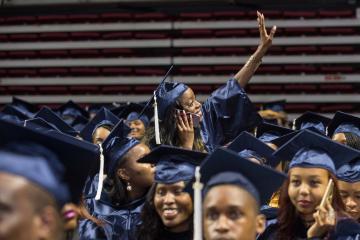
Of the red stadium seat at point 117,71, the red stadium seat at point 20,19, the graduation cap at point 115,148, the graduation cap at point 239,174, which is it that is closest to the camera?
the graduation cap at point 239,174

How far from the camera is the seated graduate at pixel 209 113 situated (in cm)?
591

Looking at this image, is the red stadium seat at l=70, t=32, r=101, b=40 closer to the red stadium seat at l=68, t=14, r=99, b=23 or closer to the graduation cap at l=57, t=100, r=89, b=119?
the red stadium seat at l=68, t=14, r=99, b=23

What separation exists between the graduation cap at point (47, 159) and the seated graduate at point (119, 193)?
1851mm

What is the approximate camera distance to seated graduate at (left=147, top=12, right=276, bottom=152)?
5.91m

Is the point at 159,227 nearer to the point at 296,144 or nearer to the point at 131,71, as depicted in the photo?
the point at 296,144

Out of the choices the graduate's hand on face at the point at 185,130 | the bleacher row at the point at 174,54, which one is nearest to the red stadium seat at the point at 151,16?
the bleacher row at the point at 174,54

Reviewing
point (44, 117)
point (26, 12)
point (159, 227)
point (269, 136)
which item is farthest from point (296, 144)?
point (26, 12)

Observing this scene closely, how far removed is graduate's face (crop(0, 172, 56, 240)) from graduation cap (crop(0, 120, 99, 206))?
0.05 metres

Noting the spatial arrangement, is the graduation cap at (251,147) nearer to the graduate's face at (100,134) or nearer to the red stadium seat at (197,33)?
the graduate's face at (100,134)

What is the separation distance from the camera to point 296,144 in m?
4.91

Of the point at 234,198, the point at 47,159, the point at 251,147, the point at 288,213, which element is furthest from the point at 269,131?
the point at 47,159

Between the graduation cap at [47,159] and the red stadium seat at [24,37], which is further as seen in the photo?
the red stadium seat at [24,37]

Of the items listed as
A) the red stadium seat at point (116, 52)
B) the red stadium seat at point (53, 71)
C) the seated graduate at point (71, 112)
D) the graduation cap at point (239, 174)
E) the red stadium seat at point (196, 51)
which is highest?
the red stadium seat at point (116, 52)

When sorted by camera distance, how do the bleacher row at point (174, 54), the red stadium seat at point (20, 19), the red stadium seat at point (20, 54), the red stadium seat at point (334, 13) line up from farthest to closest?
the red stadium seat at point (20, 54) → the red stadium seat at point (20, 19) → the bleacher row at point (174, 54) → the red stadium seat at point (334, 13)
